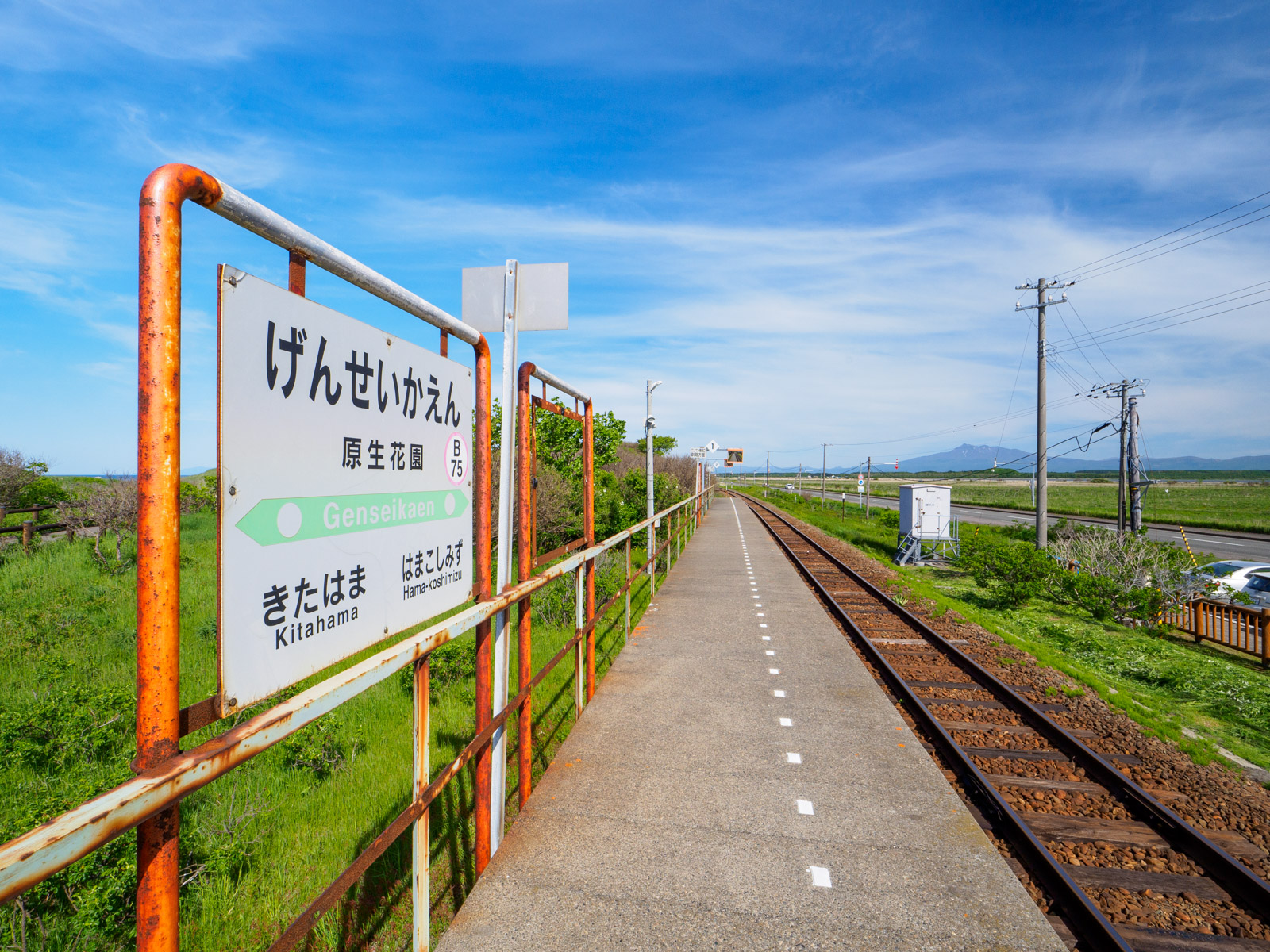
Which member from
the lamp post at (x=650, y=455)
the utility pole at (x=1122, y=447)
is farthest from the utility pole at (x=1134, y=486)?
the lamp post at (x=650, y=455)

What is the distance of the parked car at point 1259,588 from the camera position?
42.0 ft

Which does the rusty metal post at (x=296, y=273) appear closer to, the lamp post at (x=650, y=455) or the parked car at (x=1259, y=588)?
the lamp post at (x=650, y=455)

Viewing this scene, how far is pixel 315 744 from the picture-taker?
4.59 meters

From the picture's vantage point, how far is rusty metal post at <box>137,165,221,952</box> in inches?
47.4

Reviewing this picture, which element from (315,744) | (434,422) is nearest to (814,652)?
(315,744)

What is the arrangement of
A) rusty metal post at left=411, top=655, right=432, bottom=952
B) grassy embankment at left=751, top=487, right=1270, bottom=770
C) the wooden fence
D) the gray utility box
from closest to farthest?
rusty metal post at left=411, top=655, right=432, bottom=952
grassy embankment at left=751, top=487, right=1270, bottom=770
the wooden fence
the gray utility box

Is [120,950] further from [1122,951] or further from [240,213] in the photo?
[1122,951]

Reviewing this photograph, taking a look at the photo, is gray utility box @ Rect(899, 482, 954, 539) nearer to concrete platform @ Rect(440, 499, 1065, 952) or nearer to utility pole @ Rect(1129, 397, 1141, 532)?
utility pole @ Rect(1129, 397, 1141, 532)

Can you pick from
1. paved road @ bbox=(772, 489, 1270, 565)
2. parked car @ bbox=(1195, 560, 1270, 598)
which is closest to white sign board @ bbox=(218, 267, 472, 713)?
parked car @ bbox=(1195, 560, 1270, 598)

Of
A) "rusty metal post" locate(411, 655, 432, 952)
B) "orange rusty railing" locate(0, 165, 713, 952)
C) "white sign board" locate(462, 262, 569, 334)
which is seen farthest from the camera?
"white sign board" locate(462, 262, 569, 334)

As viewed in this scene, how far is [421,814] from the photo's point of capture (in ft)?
7.19

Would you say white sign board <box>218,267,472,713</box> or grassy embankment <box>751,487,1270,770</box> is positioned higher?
white sign board <box>218,267,472,713</box>

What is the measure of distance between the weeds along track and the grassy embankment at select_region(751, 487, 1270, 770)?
101 centimetres

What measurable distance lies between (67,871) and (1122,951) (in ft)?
14.7
